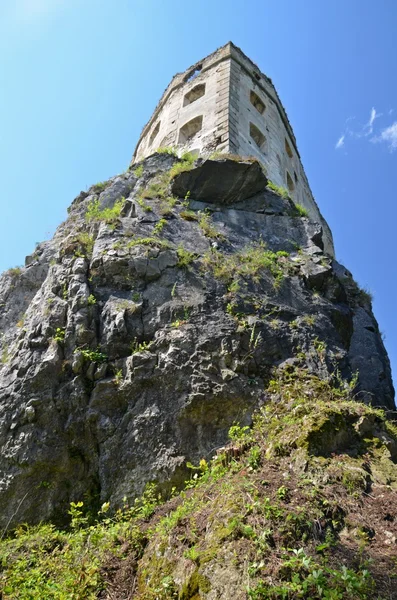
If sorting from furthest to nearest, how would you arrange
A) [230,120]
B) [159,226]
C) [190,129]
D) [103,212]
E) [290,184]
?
[290,184] → [190,129] → [230,120] → [103,212] → [159,226]

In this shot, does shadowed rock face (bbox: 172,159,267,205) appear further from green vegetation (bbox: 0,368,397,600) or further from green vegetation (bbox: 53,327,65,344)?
green vegetation (bbox: 0,368,397,600)

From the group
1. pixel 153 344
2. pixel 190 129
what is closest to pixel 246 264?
pixel 153 344

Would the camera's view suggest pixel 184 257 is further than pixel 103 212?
No

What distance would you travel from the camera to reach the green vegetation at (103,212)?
10531 millimetres

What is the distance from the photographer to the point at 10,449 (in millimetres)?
6578

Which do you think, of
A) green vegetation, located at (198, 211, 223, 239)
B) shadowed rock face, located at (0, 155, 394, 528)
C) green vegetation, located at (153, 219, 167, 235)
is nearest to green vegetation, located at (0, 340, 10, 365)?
shadowed rock face, located at (0, 155, 394, 528)

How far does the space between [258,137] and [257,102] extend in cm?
247

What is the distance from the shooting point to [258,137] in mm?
17078

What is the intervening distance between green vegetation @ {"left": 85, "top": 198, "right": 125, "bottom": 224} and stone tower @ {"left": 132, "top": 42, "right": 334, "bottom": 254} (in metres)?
4.15

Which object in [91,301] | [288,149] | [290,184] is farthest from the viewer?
[288,149]

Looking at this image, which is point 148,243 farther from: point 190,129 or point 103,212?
point 190,129

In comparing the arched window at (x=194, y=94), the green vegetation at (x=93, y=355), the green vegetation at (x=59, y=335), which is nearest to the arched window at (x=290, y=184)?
the arched window at (x=194, y=94)

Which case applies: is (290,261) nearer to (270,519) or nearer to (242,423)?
(242,423)

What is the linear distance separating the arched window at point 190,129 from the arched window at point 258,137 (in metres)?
1.88
